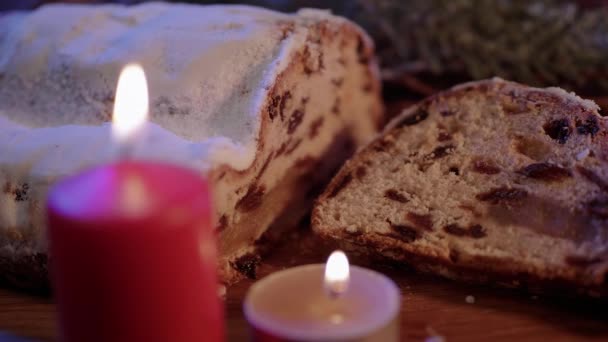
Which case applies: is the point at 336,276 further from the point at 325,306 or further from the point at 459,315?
the point at 459,315

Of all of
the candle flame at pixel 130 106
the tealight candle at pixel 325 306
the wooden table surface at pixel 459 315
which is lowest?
the wooden table surface at pixel 459 315

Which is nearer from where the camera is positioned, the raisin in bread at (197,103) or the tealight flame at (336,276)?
the tealight flame at (336,276)

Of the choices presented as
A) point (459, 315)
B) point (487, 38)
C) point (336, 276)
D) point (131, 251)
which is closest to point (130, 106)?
point (131, 251)

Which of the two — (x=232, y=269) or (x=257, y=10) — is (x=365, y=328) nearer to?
(x=232, y=269)

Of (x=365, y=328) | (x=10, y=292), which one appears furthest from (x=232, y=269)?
(x=365, y=328)

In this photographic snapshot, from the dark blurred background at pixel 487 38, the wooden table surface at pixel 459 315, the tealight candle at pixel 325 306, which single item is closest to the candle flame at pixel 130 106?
the tealight candle at pixel 325 306

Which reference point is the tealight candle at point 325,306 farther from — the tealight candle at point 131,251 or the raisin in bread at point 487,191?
the raisin in bread at point 487,191
